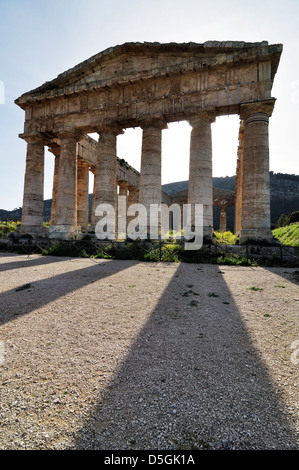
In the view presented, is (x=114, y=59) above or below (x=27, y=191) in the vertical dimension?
above

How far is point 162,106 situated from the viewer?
14258 millimetres

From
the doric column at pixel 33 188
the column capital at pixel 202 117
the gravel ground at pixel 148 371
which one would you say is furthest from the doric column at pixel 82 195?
the gravel ground at pixel 148 371

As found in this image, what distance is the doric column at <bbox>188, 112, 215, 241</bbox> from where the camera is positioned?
13242mm

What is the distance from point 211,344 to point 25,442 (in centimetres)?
249

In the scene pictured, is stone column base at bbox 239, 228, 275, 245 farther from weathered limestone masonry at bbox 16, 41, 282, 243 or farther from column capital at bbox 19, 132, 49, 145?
column capital at bbox 19, 132, 49, 145

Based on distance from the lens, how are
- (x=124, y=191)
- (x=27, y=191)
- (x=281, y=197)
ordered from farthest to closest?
(x=281, y=197)
(x=124, y=191)
(x=27, y=191)

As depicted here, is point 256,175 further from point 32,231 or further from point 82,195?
point 32,231

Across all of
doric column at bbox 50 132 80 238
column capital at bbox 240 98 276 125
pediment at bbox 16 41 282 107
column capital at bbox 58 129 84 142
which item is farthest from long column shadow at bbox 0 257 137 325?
pediment at bbox 16 41 282 107

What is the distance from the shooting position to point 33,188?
55.6 feet

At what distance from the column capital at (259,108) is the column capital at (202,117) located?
5.30ft

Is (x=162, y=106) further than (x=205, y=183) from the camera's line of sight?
Yes
